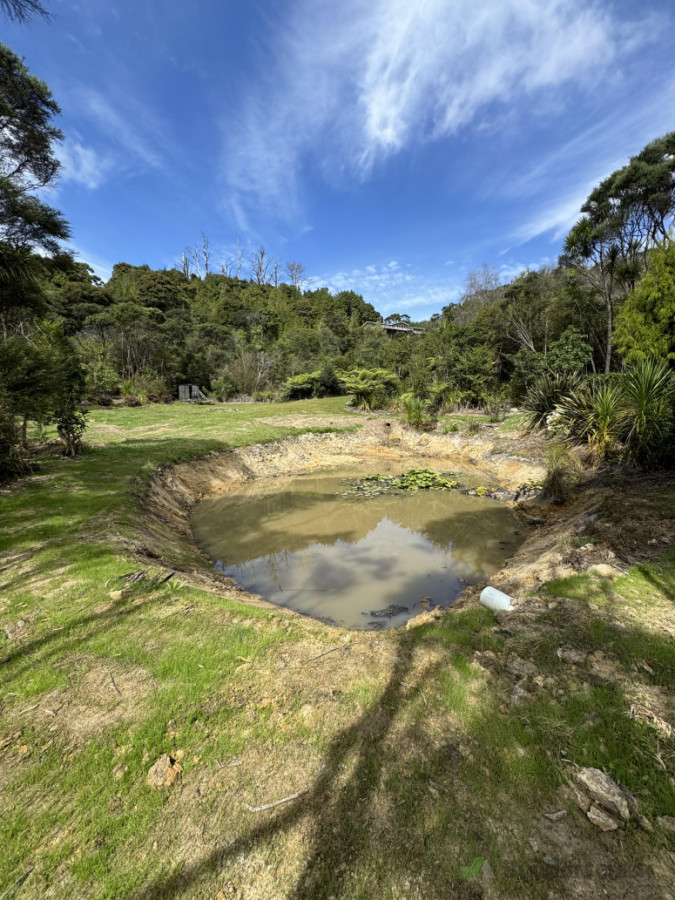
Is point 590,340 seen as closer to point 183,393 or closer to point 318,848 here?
point 318,848

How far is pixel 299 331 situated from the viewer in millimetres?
38250

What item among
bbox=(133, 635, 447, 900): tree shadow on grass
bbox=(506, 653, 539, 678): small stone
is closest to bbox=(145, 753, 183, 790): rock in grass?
bbox=(133, 635, 447, 900): tree shadow on grass

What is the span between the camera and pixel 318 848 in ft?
5.27

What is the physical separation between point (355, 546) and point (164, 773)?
503cm

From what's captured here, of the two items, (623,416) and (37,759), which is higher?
(623,416)

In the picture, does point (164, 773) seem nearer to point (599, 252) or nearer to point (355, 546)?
point (355, 546)

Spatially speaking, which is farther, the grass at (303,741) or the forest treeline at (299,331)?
the forest treeline at (299,331)

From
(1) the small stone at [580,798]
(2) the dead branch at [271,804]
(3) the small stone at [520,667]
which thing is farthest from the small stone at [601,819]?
(2) the dead branch at [271,804]

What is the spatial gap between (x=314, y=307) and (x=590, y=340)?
40.2 meters

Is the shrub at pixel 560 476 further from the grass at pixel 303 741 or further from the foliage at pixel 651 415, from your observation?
the grass at pixel 303 741

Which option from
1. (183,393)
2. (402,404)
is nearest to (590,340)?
(402,404)

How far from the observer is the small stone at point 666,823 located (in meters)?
1.56

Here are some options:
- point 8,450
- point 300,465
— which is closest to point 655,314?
point 300,465

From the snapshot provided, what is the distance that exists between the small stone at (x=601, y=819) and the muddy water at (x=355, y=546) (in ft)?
8.66
